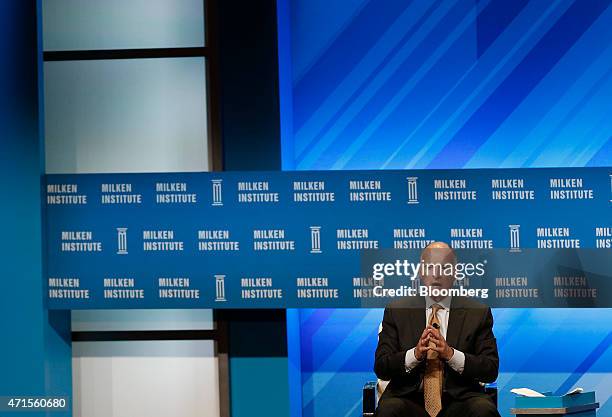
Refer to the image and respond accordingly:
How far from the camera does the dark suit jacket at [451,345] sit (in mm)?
4641

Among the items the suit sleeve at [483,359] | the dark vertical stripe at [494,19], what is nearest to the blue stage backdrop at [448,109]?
the dark vertical stripe at [494,19]

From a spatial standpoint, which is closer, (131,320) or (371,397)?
(371,397)

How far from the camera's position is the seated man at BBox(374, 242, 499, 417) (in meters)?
4.62

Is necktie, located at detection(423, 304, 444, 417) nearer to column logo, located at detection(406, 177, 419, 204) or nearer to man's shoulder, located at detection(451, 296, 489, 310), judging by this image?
man's shoulder, located at detection(451, 296, 489, 310)

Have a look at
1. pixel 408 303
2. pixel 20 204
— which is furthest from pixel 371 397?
pixel 20 204

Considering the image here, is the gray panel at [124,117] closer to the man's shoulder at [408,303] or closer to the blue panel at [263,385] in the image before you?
the blue panel at [263,385]

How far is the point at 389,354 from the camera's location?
472 cm

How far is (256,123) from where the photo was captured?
5148 millimetres

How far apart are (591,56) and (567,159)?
0.57 meters

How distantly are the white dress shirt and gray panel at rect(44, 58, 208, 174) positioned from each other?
1.43 m

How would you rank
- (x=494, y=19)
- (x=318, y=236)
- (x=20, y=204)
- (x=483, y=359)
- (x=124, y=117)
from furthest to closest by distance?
(x=494, y=19)
(x=124, y=117)
(x=20, y=204)
(x=318, y=236)
(x=483, y=359)

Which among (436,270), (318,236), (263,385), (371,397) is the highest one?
(318,236)

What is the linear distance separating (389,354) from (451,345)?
0.30 m

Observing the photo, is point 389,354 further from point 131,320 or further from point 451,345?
point 131,320
